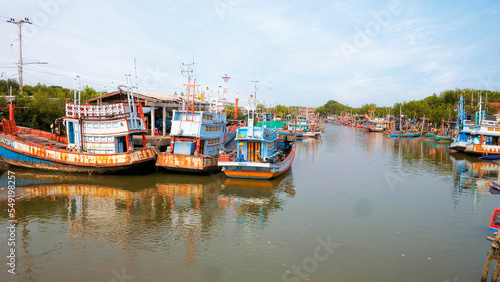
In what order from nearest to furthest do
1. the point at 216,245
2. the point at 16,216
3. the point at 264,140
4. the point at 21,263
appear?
the point at 21,263
the point at 216,245
the point at 16,216
the point at 264,140

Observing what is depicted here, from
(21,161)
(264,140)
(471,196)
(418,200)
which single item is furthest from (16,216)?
(471,196)

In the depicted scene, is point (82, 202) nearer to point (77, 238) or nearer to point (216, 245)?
point (77, 238)

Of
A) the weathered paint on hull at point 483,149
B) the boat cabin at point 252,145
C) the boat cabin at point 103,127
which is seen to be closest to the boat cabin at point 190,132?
the boat cabin at point 252,145

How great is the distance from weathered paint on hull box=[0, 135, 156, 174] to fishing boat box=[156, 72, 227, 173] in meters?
1.87

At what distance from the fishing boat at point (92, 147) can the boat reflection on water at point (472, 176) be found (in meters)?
20.3

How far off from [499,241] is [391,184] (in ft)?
44.3

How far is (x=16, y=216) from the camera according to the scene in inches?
556

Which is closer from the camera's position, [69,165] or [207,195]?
[207,195]

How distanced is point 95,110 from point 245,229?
50.0ft

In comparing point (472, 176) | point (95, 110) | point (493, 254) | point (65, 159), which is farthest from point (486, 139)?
point (65, 159)

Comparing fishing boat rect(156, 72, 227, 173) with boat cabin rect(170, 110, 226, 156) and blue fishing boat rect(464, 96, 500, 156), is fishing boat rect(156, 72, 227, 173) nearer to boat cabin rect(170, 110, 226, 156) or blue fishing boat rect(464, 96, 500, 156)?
boat cabin rect(170, 110, 226, 156)

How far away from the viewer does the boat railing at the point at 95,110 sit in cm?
2214

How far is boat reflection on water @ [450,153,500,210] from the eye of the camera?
20000 mm

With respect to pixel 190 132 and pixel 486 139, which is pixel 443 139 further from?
pixel 190 132
